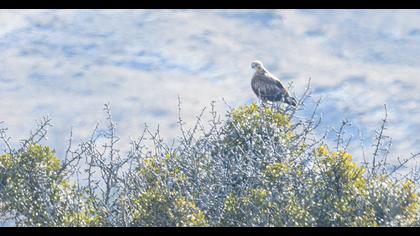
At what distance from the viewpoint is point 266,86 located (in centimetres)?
1157

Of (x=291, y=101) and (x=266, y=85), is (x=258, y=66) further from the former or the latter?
(x=291, y=101)

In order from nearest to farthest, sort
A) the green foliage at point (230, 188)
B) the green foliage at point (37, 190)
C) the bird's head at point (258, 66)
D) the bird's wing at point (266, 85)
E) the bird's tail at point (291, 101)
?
1. the green foliage at point (230, 188)
2. the green foliage at point (37, 190)
3. the bird's tail at point (291, 101)
4. the bird's wing at point (266, 85)
5. the bird's head at point (258, 66)

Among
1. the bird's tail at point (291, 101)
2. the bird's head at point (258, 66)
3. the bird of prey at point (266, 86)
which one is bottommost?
the bird's tail at point (291, 101)

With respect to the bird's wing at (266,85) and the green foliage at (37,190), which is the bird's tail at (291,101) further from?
the green foliage at (37,190)

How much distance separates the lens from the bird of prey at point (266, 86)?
35.6 ft

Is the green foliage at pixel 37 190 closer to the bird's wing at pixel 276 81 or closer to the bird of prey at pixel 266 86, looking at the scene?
the bird of prey at pixel 266 86

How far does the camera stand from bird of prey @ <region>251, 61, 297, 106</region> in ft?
35.6

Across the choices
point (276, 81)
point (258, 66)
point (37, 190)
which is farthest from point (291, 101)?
point (37, 190)

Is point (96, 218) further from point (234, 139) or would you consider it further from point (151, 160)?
point (234, 139)

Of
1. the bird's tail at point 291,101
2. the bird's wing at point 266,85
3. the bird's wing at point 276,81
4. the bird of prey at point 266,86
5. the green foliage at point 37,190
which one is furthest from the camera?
the bird's wing at point 266,85

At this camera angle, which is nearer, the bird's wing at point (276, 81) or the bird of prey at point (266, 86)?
the bird of prey at point (266, 86)

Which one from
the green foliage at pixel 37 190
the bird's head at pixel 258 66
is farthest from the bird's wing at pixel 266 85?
the green foliage at pixel 37 190

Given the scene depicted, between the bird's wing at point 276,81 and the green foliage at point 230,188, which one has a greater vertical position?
the bird's wing at point 276,81
